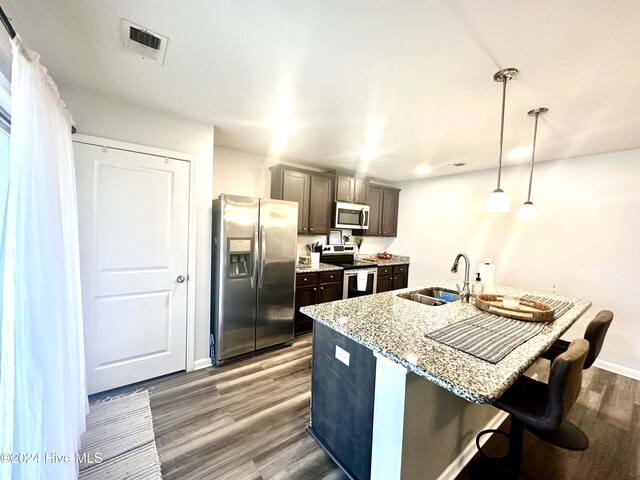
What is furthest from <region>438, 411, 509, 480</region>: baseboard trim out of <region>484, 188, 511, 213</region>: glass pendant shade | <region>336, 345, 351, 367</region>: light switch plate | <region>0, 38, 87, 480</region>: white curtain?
<region>0, 38, 87, 480</region>: white curtain

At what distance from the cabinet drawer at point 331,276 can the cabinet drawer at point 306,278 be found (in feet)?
0.36

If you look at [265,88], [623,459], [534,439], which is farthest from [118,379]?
[623,459]

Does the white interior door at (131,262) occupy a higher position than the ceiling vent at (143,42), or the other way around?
the ceiling vent at (143,42)

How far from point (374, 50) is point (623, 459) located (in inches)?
123

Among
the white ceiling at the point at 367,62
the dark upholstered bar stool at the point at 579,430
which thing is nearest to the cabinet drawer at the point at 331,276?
the white ceiling at the point at 367,62

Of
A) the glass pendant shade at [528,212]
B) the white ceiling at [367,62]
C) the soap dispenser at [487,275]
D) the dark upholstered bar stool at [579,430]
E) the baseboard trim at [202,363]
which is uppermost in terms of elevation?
the white ceiling at [367,62]

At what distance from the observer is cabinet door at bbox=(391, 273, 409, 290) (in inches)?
185

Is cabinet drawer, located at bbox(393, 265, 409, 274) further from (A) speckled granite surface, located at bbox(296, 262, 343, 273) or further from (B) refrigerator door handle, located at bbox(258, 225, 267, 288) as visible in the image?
(B) refrigerator door handle, located at bbox(258, 225, 267, 288)

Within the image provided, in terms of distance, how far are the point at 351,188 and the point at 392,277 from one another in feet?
6.00

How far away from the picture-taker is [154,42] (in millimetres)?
1427

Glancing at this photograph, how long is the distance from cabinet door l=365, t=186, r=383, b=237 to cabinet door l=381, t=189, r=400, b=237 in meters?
0.11

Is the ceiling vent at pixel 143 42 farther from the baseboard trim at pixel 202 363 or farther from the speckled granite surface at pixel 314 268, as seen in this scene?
the baseboard trim at pixel 202 363

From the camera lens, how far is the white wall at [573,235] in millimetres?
2777

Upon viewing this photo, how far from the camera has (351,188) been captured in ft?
14.1
